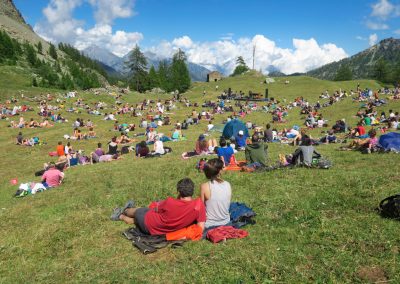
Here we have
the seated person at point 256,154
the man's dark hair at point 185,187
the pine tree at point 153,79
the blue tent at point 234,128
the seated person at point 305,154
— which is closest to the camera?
the man's dark hair at point 185,187

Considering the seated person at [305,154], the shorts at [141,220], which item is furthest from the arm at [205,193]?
the seated person at [305,154]

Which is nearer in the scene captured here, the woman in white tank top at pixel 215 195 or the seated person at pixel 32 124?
the woman in white tank top at pixel 215 195

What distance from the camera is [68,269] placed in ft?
26.5

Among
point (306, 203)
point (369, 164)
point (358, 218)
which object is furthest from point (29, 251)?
point (369, 164)

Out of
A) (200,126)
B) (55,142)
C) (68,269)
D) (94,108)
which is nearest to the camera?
(68,269)

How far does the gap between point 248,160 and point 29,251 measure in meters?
10.2

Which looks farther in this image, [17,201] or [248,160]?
[248,160]

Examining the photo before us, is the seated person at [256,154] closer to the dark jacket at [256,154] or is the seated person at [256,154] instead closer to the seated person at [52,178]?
the dark jacket at [256,154]

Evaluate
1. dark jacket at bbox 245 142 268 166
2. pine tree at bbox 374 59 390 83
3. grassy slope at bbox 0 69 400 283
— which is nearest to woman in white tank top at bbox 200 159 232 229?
grassy slope at bbox 0 69 400 283

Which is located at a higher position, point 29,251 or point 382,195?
point 382,195

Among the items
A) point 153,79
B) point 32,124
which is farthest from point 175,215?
point 153,79

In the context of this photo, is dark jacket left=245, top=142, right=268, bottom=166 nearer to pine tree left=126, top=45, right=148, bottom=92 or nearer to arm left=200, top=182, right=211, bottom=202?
arm left=200, top=182, right=211, bottom=202

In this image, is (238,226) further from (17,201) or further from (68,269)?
(17,201)

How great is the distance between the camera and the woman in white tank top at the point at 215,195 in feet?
29.7
